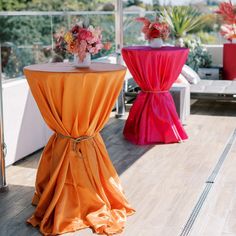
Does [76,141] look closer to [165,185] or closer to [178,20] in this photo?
[165,185]

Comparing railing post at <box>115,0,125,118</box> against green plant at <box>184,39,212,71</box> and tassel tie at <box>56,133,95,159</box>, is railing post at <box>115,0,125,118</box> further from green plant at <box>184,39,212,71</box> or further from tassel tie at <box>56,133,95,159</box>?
tassel tie at <box>56,133,95,159</box>

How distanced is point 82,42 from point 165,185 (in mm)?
1436

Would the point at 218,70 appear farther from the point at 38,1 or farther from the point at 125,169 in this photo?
the point at 38,1

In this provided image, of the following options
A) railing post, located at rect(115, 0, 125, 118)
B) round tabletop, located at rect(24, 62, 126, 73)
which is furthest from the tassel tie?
railing post, located at rect(115, 0, 125, 118)

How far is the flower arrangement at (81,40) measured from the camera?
361 centimetres

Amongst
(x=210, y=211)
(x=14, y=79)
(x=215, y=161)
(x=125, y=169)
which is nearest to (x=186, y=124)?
(x=215, y=161)

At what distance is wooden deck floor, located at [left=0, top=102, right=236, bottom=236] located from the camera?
11.4 feet

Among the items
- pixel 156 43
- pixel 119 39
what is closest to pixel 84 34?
pixel 156 43

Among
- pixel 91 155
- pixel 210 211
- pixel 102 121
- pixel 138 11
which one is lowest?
pixel 210 211

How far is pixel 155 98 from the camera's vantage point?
18.7 feet

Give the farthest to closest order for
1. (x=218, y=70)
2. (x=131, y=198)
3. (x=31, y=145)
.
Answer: (x=218, y=70)
(x=31, y=145)
(x=131, y=198)

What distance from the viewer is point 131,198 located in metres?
3.99

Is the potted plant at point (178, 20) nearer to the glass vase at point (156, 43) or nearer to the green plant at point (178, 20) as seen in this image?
the green plant at point (178, 20)

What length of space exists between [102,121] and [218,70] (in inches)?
212
